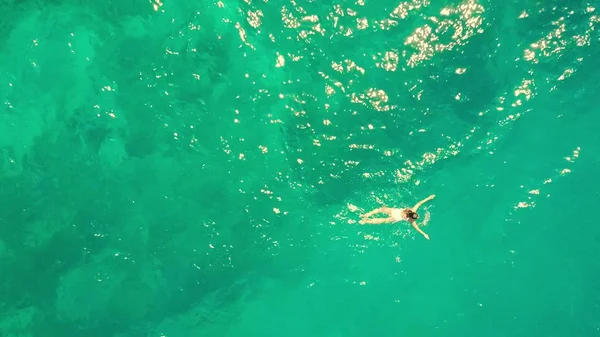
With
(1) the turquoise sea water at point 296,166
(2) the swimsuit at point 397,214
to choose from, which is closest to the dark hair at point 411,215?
(2) the swimsuit at point 397,214

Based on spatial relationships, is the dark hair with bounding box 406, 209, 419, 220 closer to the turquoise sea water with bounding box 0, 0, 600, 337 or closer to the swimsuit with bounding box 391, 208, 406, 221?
the swimsuit with bounding box 391, 208, 406, 221

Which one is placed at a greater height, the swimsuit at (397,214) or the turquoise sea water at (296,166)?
the turquoise sea water at (296,166)

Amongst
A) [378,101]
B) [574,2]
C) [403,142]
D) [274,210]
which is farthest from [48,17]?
[574,2]

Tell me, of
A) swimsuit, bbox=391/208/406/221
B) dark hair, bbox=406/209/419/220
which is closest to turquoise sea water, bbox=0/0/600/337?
swimsuit, bbox=391/208/406/221

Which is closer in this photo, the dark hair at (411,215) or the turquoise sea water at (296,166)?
the dark hair at (411,215)

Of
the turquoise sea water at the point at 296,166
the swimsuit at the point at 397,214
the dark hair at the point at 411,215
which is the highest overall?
the turquoise sea water at the point at 296,166

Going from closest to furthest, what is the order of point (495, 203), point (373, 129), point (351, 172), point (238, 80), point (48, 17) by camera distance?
point (48, 17), point (238, 80), point (373, 129), point (351, 172), point (495, 203)

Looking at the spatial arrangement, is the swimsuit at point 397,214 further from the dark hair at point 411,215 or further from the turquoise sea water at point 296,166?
the turquoise sea water at point 296,166

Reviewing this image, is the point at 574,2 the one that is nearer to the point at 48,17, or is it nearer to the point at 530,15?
the point at 530,15

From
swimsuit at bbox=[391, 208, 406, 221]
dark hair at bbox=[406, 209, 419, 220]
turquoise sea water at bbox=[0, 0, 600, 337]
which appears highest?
turquoise sea water at bbox=[0, 0, 600, 337]
